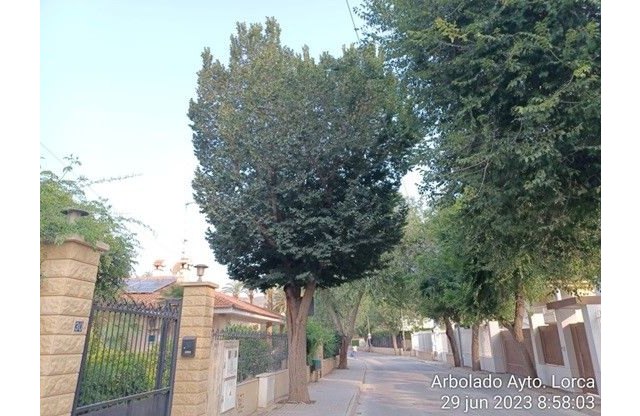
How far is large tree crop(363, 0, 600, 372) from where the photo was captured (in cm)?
547

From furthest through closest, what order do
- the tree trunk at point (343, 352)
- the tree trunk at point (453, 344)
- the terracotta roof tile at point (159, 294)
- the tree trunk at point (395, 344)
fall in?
the tree trunk at point (395, 344) < the tree trunk at point (343, 352) < the tree trunk at point (453, 344) < the terracotta roof tile at point (159, 294)

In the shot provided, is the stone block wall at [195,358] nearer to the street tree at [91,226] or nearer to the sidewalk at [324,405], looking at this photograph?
the street tree at [91,226]

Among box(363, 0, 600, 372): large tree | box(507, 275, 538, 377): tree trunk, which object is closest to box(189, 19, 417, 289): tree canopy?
box(363, 0, 600, 372): large tree

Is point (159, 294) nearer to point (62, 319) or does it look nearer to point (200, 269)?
point (200, 269)

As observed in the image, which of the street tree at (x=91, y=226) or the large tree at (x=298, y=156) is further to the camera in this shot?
the large tree at (x=298, y=156)

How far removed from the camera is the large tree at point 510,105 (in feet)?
18.0

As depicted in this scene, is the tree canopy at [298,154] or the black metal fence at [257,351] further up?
the tree canopy at [298,154]

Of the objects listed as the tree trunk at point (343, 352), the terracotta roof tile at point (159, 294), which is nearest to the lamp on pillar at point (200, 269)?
the terracotta roof tile at point (159, 294)

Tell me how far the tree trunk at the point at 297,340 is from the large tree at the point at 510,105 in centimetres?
627

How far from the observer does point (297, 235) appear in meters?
11.3

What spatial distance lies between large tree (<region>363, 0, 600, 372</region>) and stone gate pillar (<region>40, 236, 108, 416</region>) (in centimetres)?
507

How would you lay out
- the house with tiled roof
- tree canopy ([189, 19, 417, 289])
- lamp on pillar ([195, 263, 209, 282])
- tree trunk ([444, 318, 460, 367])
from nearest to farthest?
lamp on pillar ([195, 263, 209, 282]), tree canopy ([189, 19, 417, 289]), the house with tiled roof, tree trunk ([444, 318, 460, 367])

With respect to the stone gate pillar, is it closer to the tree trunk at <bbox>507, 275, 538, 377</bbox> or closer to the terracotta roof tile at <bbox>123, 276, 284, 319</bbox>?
the terracotta roof tile at <bbox>123, 276, 284, 319</bbox>

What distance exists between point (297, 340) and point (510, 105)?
30.7ft
